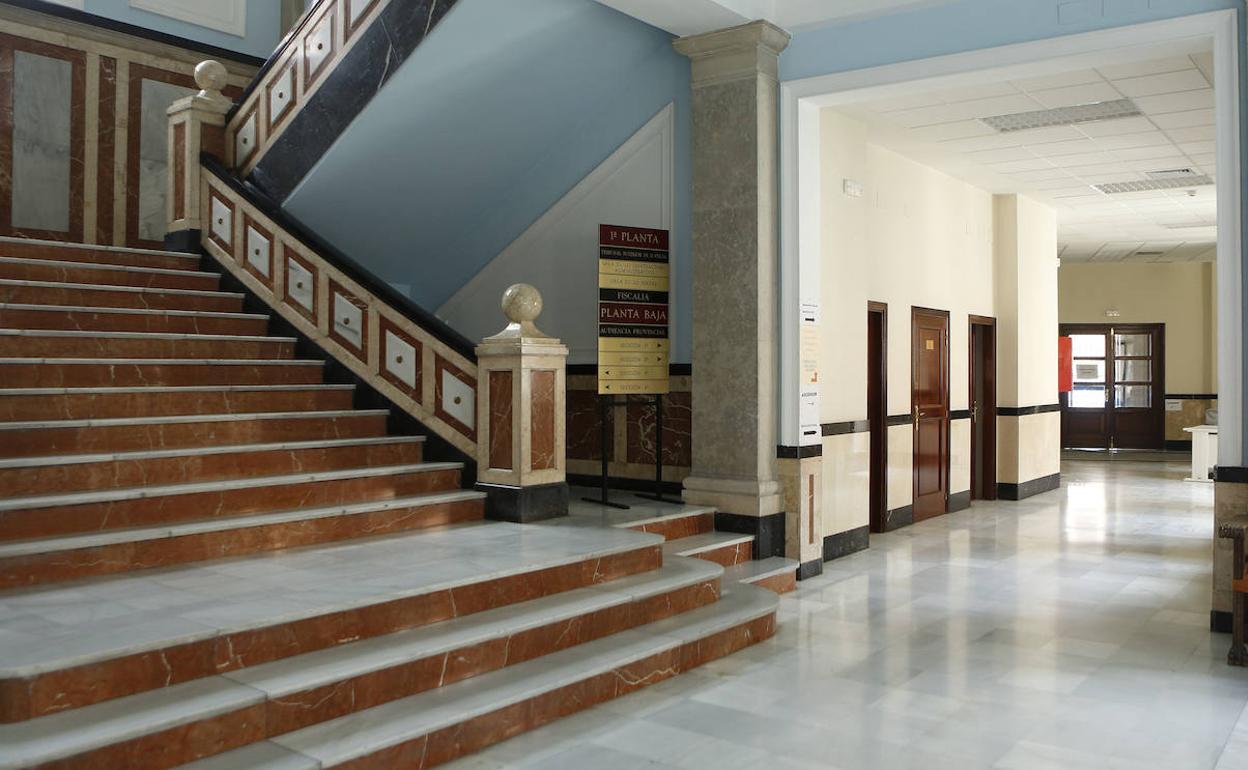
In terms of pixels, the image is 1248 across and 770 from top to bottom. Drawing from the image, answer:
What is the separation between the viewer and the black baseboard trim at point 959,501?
1002 cm

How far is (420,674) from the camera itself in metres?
3.74

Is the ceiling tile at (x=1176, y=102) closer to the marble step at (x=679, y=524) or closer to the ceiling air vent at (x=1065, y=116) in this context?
the ceiling air vent at (x=1065, y=116)

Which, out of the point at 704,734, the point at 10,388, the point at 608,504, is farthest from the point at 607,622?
the point at 10,388

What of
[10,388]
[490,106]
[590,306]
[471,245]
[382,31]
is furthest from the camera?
[471,245]

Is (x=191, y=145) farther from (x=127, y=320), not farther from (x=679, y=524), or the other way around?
(x=679, y=524)

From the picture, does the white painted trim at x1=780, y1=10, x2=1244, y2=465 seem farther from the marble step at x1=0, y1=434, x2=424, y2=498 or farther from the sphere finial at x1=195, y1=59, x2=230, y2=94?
the sphere finial at x1=195, y1=59, x2=230, y2=94

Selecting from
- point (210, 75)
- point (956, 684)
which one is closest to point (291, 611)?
point (956, 684)

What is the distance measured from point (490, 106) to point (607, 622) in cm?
405

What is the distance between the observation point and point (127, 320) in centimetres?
600

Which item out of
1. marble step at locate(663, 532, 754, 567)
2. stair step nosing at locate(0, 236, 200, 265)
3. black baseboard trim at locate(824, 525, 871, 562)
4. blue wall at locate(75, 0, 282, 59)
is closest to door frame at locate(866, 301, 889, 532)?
black baseboard trim at locate(824, 525, 871, 562)

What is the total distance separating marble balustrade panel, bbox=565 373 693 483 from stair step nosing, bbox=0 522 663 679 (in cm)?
208

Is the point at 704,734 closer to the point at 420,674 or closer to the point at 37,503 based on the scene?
the point at 420,674

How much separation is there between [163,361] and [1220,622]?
19.9 feet

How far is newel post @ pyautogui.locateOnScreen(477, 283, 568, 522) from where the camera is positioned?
5.61 meters
